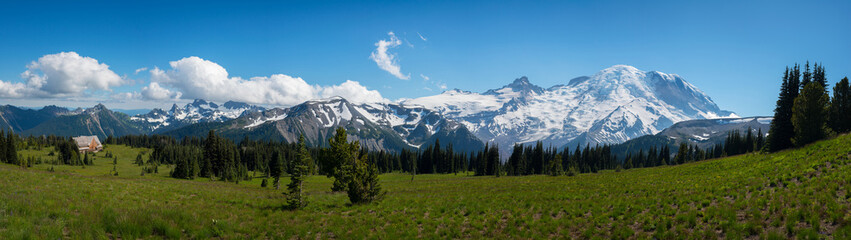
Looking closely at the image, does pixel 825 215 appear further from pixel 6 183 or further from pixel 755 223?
pixel 6 183

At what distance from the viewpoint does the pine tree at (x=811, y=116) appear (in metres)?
44.1

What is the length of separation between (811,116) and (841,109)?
24104 mm

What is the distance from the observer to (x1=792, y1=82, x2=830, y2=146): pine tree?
44.1 metres

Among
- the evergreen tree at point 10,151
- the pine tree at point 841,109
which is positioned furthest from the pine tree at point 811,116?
the evergreen tree at point 10,151

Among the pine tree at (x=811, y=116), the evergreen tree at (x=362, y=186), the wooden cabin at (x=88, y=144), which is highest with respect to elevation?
the pine tree at (x=811, y=116)

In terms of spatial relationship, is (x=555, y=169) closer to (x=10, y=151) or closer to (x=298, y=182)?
(x=298, y=182)

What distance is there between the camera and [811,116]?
45.2 metres

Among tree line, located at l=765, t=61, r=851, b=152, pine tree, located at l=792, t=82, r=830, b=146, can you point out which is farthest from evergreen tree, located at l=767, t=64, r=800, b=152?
pine tree, located at l=792, t=82, r=830, b=146

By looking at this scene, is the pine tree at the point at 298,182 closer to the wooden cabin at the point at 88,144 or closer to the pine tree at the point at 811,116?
the pine tree at the point at 811,116

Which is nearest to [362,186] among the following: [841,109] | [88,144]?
[841,109]

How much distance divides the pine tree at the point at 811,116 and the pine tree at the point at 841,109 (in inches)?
588

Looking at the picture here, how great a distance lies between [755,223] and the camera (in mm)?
13758

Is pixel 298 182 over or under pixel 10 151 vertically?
over

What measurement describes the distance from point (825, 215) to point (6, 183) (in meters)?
43.6
